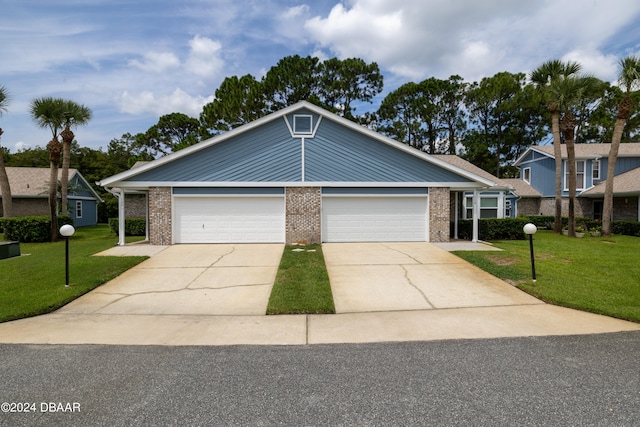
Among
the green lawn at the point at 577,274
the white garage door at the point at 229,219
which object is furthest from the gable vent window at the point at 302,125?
the green lawn at the point at 577,274

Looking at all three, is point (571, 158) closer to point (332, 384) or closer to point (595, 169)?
point (595, 169)

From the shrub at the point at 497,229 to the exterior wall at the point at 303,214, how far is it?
23.4ft

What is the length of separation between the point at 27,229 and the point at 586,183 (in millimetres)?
33549

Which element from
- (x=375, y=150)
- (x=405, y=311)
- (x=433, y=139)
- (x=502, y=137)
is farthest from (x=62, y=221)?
(x=502, y=137)

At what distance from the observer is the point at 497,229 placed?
15.9 m

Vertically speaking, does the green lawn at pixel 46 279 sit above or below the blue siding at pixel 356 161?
below

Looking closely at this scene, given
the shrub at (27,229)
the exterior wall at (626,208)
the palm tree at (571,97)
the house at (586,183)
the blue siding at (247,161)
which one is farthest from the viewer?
the house at (586,183)

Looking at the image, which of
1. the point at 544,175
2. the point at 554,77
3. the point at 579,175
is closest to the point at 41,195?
the point at 554,77

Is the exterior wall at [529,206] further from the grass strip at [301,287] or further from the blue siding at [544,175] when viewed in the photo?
the grass strip at [301,287]

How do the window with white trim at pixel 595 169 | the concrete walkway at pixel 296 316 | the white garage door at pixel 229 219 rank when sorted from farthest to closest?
the window with white trim at pixel 595 169
the white garage door at pixel 229 219
the concrete walkway at pixel 296 316

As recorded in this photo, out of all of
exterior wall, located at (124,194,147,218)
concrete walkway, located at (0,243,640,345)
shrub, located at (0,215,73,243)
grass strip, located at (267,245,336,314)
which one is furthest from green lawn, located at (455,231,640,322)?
exterior wall, located at (124,194,147,218)

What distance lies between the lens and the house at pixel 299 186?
13703 mm

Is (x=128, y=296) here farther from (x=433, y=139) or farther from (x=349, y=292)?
(x=433, y=139)

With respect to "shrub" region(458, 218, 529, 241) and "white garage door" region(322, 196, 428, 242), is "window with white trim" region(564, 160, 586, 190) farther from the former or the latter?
"white garage door" region(322, 196, 428, 242)
